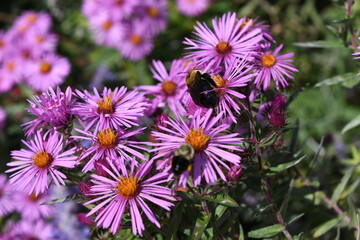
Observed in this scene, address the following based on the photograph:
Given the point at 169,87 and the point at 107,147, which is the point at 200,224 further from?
the point at 169,87

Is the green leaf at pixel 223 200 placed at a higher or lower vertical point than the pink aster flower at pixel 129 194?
higher

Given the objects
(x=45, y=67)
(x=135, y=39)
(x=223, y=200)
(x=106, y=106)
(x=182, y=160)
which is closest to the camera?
(x=182, y=160)

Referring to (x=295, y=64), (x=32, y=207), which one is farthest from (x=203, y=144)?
(x=295, y=64)

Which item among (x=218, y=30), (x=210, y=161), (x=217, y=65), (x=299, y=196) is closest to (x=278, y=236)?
(x=299, y=196)

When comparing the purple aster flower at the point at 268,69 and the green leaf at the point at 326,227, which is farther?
the green leaf at the point at 326,227

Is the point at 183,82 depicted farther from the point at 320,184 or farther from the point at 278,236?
the point at 320,184

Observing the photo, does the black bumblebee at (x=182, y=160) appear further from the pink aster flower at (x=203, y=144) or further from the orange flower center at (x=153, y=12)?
the orange flower center at (x=153, y=12)

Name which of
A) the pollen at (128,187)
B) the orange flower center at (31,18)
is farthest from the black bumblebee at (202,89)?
the orange flower center at (31,18)
